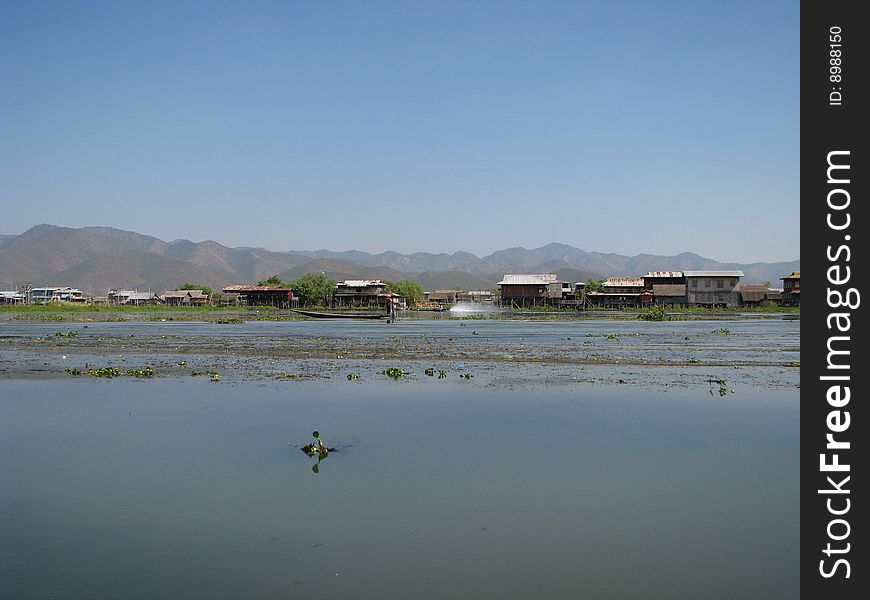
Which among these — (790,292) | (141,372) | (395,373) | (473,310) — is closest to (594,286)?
(473,310)

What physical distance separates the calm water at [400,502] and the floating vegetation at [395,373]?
586 cm

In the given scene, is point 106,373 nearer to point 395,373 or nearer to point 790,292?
point 395,373

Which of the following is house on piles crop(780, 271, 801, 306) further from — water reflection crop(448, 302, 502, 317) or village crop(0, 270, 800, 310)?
water reflection crop(448, 302, 502, 317)

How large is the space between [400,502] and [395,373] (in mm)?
13692

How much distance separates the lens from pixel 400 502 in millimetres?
9508

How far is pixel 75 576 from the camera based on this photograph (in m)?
7.16

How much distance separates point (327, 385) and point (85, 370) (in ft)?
29.8

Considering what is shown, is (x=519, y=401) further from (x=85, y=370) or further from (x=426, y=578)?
(x=85, y=370)

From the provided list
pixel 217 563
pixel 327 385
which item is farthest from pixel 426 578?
pixel 327 385

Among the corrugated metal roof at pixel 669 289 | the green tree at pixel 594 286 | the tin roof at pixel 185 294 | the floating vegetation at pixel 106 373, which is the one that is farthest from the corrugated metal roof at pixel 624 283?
the floating vegetation at pixel 106 373

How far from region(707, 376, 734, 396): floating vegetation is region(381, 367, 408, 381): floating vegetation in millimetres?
9214

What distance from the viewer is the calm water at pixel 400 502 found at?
7.19 meters

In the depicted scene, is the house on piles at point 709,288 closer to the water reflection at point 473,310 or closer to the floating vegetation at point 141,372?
the water reflection at point 473,310
